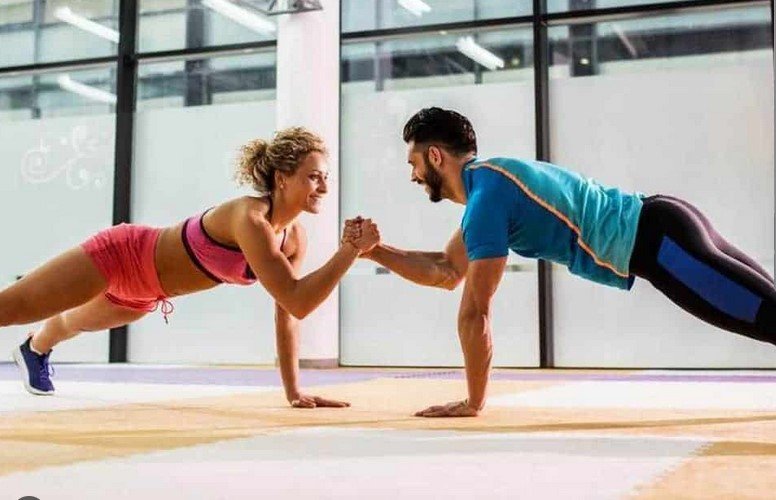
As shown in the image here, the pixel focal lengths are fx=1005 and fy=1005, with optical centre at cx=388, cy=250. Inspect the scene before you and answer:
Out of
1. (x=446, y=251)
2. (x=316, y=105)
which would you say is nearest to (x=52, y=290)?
(x=446, y=251)

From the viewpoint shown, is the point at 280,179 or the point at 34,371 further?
the point at 34,371

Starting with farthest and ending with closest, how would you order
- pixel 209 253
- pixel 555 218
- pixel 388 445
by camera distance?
pixel 209 253
pixel 555 218
pixel 388 445

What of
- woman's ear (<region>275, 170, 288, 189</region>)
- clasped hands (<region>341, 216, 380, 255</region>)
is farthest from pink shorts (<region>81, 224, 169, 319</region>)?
clasped hands (<region>341, 216, 380, 255</region>)

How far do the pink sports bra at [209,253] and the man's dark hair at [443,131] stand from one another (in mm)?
682

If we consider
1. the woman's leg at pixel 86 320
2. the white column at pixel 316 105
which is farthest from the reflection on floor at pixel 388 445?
the white column at pixel 316 105

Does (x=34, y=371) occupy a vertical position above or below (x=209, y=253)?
below

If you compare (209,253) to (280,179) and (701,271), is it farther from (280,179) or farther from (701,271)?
(701,271)

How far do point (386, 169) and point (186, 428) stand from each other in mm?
4692

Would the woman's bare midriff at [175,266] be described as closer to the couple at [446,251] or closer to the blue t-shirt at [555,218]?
the couple at [446,251]

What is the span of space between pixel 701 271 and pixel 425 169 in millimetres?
916

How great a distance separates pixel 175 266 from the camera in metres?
3.29

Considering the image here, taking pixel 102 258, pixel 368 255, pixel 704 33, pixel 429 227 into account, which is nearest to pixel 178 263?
pixel 102 258

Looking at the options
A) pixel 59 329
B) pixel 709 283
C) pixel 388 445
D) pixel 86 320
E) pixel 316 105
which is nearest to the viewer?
pixel 388 445

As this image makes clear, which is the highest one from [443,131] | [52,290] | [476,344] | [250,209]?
[443,131]
